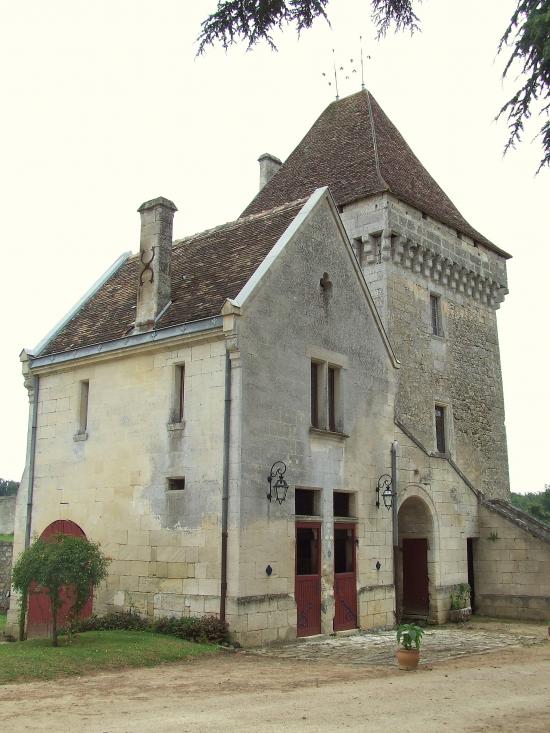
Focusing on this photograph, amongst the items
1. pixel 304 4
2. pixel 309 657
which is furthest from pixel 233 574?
pixel 304 4

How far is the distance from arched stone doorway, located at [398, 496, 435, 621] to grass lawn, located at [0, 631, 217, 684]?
26.9ft

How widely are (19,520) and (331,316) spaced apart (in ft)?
29.5

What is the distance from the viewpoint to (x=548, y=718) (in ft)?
29.9

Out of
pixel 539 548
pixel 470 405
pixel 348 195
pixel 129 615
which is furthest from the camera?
pixel 470 405

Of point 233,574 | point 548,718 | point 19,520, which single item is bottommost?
point 548,718

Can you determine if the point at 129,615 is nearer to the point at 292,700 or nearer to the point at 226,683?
→ the point at 226,683

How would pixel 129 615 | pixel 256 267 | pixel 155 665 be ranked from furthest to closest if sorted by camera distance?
pixel 256 267 < pixel 129 615 < pixel 155 665

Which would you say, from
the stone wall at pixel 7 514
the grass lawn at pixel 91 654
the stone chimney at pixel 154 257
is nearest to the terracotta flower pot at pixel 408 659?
the grass lawn at pixel 91 654

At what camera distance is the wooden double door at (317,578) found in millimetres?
16234

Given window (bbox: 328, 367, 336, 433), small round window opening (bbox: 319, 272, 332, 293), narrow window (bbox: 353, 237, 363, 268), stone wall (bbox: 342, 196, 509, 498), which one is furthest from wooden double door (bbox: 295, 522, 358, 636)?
narrow window (bbox: 353, 237, 363, 268)

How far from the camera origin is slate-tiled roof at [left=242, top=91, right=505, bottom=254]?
26.3 metres

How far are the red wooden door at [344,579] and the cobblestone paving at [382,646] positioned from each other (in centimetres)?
41

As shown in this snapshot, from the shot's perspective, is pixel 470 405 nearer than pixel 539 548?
No

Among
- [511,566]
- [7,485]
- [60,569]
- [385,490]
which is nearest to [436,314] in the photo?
[511,566]
